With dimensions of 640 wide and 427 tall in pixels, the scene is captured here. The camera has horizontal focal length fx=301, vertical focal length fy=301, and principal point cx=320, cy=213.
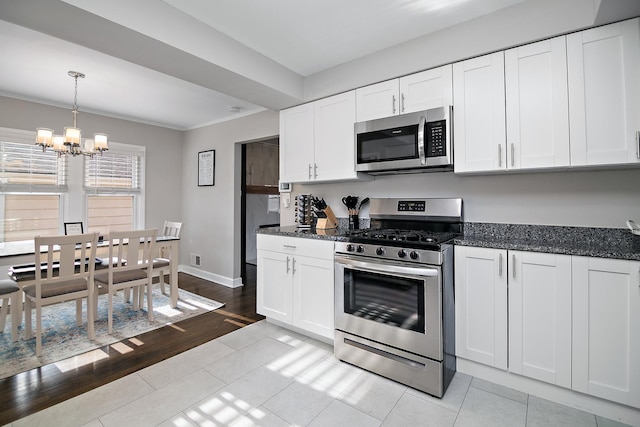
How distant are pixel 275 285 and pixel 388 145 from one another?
168 centimetres

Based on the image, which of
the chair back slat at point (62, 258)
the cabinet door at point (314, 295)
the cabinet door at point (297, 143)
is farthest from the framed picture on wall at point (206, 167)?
the cabinet door at point (314, 295)

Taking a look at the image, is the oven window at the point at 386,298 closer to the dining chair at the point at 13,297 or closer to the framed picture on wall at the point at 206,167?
the dining chair at the point at 13,297

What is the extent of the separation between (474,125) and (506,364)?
166cm

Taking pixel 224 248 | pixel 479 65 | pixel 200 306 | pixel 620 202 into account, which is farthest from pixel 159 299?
pixel 620 202

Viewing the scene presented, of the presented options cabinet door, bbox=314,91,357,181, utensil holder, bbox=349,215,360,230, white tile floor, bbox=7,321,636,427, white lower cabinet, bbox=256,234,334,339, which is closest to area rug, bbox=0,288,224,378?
white tile floor, bbox=7,321,636,427

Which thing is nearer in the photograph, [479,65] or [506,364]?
[506,364]

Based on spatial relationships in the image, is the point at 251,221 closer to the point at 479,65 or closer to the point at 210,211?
the point at 210,211

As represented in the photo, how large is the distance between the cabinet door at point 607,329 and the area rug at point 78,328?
3.32 metres

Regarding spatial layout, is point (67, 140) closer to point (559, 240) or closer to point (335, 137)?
point (335, 137)

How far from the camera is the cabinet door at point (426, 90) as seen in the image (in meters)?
2.34

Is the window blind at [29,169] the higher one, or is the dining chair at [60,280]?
the window blind at [29,169]

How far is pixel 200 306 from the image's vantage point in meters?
3.60

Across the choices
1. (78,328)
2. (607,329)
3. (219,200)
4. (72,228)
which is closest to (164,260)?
(78,328)

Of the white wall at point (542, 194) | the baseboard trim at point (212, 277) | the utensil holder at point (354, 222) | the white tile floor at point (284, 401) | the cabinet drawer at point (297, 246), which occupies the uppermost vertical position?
the white wall at point (542, 194)
